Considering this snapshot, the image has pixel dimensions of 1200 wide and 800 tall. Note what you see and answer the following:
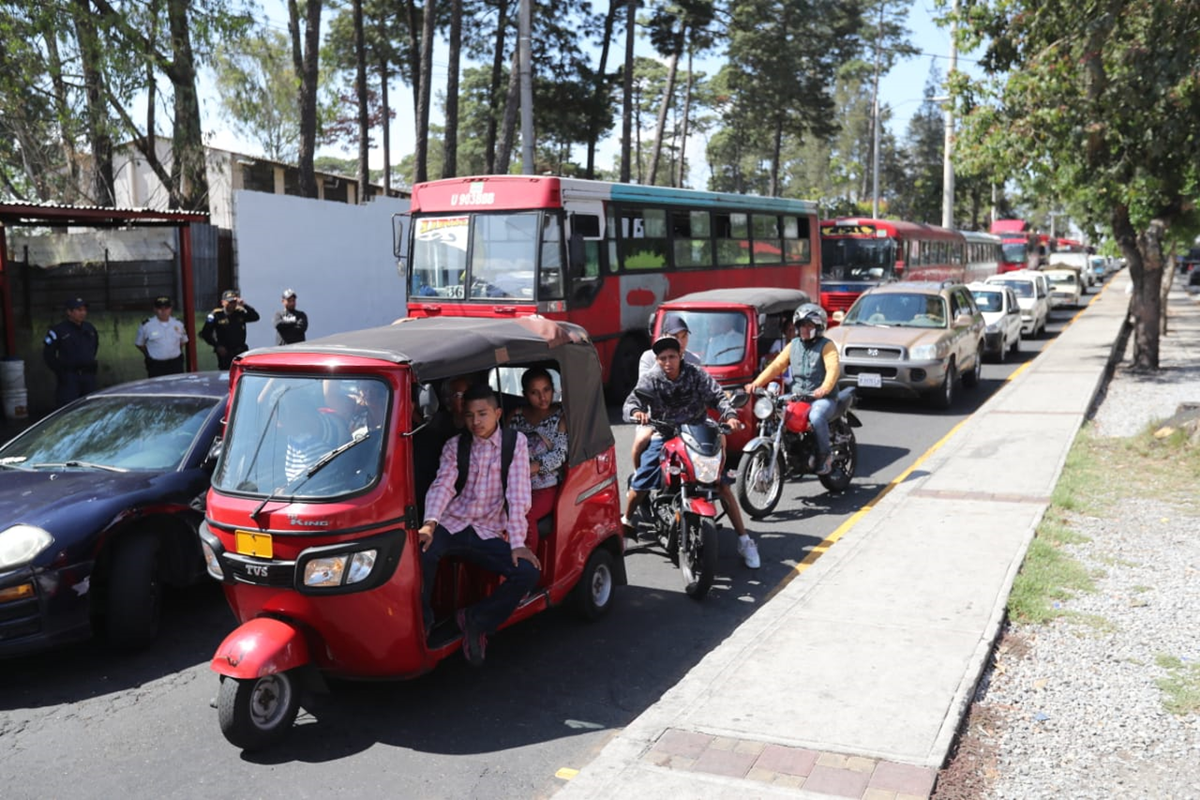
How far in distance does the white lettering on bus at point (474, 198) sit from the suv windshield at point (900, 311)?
569 cm

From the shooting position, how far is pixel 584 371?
6.30m

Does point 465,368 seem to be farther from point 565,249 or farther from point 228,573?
point 565,249

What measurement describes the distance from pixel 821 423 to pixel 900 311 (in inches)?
278

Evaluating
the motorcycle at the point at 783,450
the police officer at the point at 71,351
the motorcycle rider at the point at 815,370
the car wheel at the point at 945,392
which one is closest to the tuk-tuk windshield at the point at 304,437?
the motorcycle at the point at 783,450

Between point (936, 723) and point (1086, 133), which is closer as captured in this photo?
point (936, 723)

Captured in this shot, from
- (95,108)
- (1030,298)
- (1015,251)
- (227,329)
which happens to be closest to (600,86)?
(1030,298)

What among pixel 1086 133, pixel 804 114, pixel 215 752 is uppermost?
pixel 804 114

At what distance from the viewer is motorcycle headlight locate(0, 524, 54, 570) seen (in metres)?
5.48

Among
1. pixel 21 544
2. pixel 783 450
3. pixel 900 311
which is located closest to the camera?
pixel 21 544

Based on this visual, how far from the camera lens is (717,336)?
11070mm

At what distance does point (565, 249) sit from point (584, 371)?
769 cm

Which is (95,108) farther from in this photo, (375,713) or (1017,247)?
(1017,247)

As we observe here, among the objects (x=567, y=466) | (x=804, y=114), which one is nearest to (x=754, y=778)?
(x=567, y=466)

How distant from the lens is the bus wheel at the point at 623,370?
15.1m
